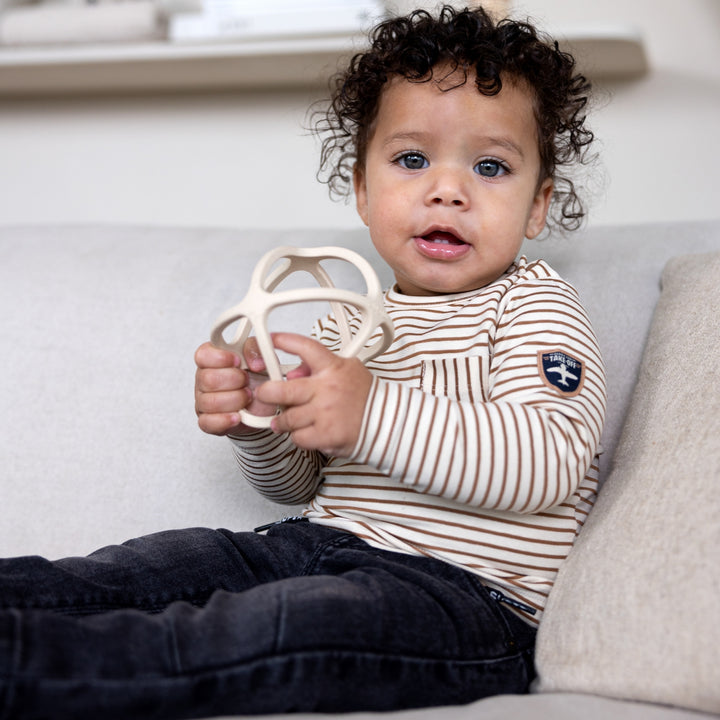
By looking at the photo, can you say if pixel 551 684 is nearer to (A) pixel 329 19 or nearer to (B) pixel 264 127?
(A) pixel 329 19

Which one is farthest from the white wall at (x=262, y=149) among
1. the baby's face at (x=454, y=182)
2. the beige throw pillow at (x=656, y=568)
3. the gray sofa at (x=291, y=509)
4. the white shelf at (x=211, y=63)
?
the beige throw pillow at (x=656, y=568)

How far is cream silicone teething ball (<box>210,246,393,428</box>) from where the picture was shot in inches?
27.8

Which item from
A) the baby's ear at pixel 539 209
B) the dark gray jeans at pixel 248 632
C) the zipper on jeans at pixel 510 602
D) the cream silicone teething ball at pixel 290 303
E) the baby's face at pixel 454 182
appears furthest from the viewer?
the baby's ear at pixel 539 209

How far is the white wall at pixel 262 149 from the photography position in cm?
152

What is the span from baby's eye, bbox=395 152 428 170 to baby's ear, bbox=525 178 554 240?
16 cm

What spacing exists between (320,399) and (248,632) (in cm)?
20

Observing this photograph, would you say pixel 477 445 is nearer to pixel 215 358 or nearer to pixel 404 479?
pixel 404 479

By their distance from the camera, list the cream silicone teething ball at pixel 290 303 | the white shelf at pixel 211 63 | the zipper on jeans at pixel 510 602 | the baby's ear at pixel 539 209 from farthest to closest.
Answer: the white shelf at pixel 211 63
the baby's ear at pixel 539 209
the zipper on jeans at pixel 510 602
the cream silicone teething ball at pixel 290 303

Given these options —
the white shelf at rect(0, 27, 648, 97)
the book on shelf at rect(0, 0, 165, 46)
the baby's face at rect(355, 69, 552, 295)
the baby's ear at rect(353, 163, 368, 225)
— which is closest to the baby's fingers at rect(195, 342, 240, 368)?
the baby's face at rect(355, 69, 552, 295)

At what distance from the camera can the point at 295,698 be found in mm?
657

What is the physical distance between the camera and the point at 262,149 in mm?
1691

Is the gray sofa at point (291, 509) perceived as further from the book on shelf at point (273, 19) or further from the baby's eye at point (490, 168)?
the book on shelf at point (273, 19)

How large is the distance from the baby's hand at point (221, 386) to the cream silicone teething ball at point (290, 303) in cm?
1

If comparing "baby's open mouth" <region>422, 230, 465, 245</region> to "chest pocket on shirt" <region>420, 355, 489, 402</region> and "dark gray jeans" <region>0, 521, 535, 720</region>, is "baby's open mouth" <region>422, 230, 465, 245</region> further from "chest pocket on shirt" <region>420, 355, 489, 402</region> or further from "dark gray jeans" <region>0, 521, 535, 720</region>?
"dark gray jeans" <region>0, 521, 535, 720</region>
